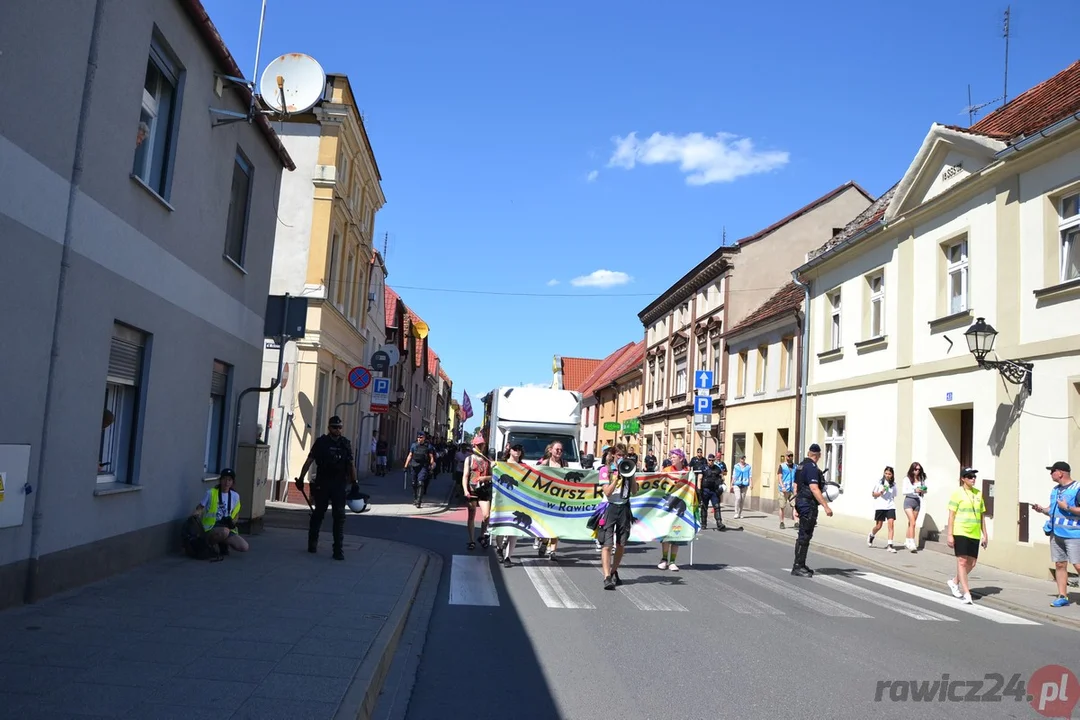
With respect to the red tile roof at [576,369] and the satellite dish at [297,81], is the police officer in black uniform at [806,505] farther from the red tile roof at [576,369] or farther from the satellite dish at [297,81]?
the red tile roof at [576,369]

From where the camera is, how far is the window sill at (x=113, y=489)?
822 cm

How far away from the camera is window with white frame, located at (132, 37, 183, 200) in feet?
29.4

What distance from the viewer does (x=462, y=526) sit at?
18.4 metres

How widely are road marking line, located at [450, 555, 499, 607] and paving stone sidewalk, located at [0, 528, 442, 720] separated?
2.27 ft

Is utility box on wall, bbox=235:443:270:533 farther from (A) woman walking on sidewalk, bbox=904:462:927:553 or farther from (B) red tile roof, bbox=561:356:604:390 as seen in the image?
(B) red tile roof, bbox=561:356:604:390

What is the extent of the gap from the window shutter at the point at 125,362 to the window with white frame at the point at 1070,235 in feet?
42.9

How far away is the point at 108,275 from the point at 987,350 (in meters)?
13.3

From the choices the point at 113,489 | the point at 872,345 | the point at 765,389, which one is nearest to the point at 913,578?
the point at 872,345

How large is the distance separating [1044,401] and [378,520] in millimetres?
12499

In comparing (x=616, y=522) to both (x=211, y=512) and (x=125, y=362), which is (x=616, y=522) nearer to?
(x=211, y=512)

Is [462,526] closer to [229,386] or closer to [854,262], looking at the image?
[229,386]

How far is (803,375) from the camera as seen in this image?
24469 millimetres

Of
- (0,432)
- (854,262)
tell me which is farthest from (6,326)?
(854,262)

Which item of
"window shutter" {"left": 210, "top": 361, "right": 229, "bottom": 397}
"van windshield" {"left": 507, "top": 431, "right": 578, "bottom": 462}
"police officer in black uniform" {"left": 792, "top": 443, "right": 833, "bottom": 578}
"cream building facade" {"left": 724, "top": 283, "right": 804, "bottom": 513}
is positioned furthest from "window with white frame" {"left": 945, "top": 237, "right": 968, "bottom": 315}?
"window shutter" {"left": 210, "top": 361, "right": 229, "bottom": 397}
